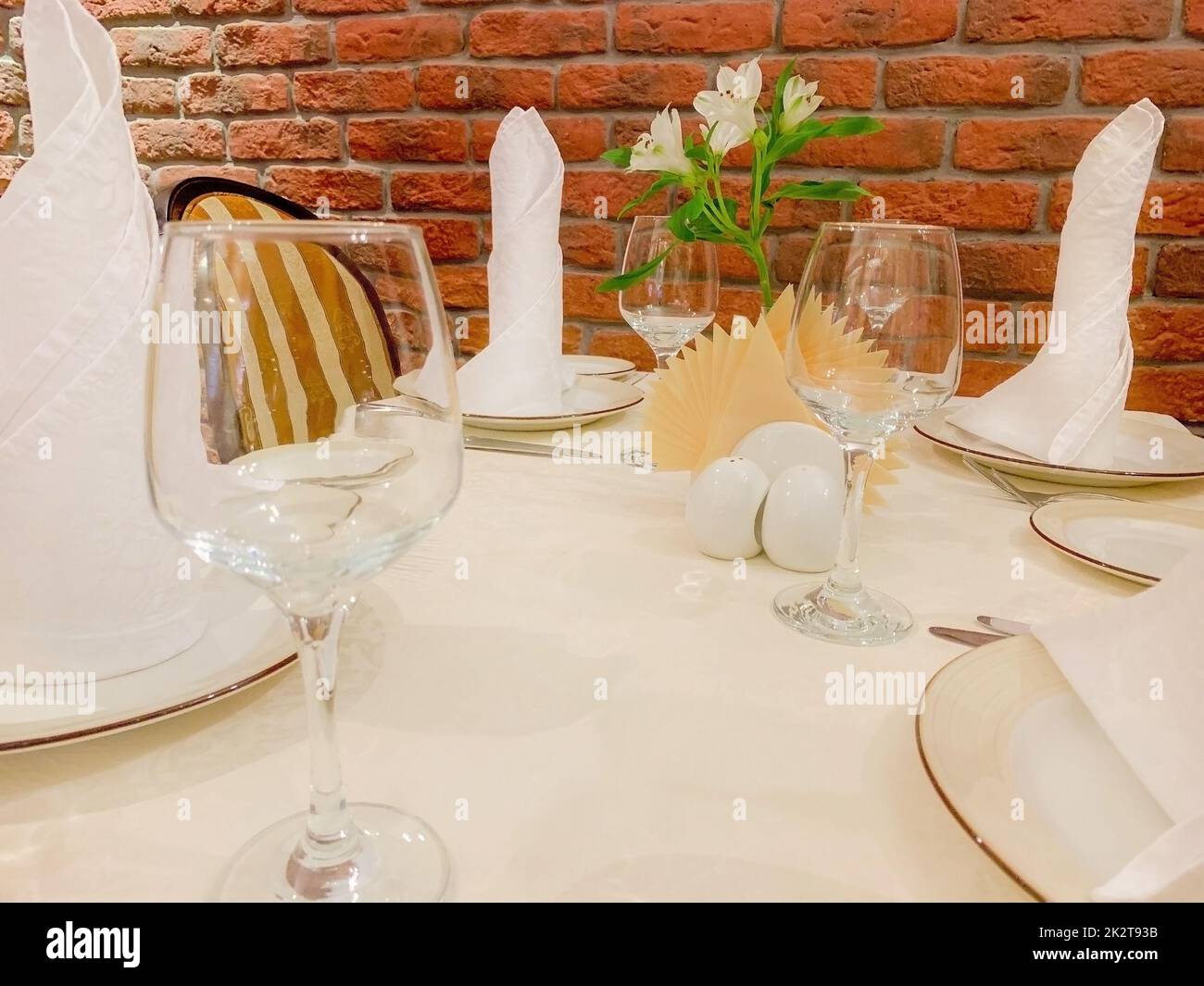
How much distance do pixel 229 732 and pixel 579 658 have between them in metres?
0.20

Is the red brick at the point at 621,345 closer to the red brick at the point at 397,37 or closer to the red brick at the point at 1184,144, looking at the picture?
the red brick at the point at 397,37

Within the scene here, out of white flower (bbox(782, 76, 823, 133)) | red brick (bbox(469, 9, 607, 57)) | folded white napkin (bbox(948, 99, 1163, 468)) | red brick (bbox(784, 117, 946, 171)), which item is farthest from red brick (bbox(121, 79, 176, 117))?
folded white napkin (bbox(948, 99, 1163, 468))

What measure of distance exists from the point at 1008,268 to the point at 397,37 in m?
1.32

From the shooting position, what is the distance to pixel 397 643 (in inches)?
21.8

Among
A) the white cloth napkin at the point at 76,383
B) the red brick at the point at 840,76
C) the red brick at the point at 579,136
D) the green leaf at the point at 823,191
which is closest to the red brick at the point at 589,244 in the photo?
the red brick at the point at 579,136

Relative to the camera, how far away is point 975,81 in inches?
60.0

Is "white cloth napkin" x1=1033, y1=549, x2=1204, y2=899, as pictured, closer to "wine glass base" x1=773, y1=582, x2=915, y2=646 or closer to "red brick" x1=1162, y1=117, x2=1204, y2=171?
"wine glass base" x1=773, y1=582, x2=915, y2=646

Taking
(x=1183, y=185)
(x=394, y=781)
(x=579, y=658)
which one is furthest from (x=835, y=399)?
(x=1183, y=185)

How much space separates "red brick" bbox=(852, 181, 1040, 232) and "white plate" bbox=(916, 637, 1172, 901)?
131 cm

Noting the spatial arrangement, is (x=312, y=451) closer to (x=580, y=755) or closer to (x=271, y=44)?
(x=580, y=755)

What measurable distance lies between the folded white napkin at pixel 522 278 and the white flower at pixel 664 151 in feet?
0.32

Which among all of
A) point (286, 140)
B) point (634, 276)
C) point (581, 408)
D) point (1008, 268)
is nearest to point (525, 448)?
point (581, 408)

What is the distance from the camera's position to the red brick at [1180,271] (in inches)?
59.5

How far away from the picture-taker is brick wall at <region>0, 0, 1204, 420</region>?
149 centimetres
